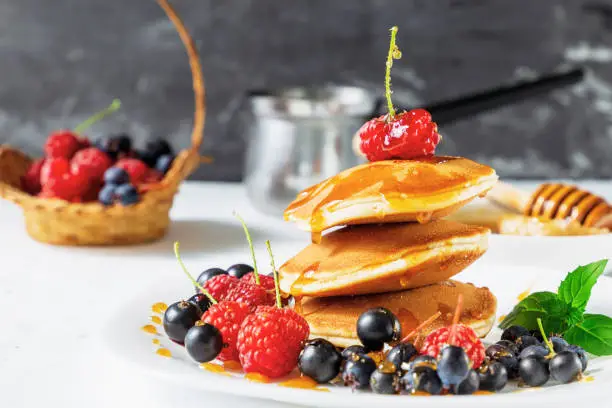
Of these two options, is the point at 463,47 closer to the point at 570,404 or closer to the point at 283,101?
the point at 283,101

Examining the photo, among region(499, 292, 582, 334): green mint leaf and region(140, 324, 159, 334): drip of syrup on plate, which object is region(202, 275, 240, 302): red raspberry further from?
region(499, 292, 582, 334): green mint leaf

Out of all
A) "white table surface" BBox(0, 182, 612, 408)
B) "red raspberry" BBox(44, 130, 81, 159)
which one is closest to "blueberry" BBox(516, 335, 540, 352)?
"white table surface" BBox(0, 182, 612, 408)

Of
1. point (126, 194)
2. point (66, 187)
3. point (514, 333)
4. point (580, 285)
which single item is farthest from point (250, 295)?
point (66, 187)

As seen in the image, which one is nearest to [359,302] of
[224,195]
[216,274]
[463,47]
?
[216,274]

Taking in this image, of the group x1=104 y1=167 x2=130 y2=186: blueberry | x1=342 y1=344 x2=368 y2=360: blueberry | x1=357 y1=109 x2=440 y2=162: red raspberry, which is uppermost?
x1=357 y1=109 x2=440 y2=162: red raspberry

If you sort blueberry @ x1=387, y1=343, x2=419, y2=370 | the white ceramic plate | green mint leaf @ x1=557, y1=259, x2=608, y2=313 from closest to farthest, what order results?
the white ceramic plate, blueberry @ x1=387, y1=343, x2=419, y2=370, green mint leaf @ x1=557, y1=259, x2=608, y2=313

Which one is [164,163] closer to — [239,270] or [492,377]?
[239,270]

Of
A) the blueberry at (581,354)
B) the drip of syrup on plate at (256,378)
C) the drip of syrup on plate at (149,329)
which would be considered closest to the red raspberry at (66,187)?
the drip of syrup on plate at (149,329)
